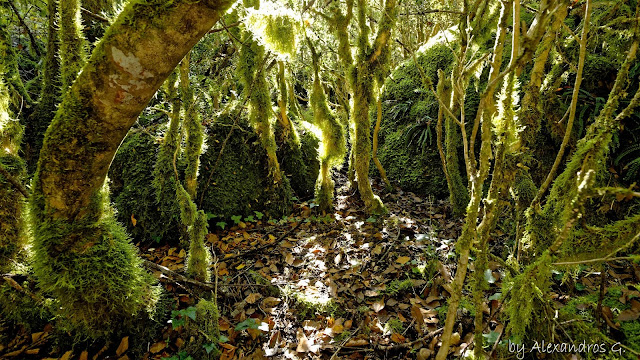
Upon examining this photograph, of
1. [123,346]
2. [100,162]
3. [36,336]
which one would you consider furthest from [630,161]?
[36,336]

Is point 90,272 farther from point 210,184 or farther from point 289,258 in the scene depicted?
point 210,184

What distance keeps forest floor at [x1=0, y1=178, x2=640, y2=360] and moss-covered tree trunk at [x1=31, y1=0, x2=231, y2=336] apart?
0.56m

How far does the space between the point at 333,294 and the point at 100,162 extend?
2.53m

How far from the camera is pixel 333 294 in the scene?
11.3 feet

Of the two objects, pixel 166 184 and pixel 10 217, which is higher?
pixel 166 184

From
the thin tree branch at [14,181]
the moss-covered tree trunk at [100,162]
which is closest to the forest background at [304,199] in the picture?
the moss-covered tree trunk at [100,162]

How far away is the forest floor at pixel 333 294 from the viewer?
2.64 meters

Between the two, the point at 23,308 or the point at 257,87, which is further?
the point at 257,87

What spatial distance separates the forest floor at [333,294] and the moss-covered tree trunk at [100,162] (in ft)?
1.84

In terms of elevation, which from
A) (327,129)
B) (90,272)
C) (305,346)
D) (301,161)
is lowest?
(305,346)

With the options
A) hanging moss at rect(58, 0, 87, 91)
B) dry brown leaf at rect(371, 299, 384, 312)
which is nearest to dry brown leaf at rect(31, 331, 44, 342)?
Answer: hanging moss at rect(58, 0, 87, 91)

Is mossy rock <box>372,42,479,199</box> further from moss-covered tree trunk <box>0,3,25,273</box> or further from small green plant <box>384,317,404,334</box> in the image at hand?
moss-covered tree trunk <box>0,3,25,273</box>

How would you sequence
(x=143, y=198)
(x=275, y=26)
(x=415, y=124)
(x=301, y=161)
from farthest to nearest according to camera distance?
(x=415, y=124), (x=301, y=161), (x=143, y=198), (x=275, y=26)

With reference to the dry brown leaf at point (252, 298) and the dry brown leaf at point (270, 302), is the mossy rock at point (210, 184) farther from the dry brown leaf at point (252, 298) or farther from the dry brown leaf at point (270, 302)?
the dry brown leaf at point (270, 302)
